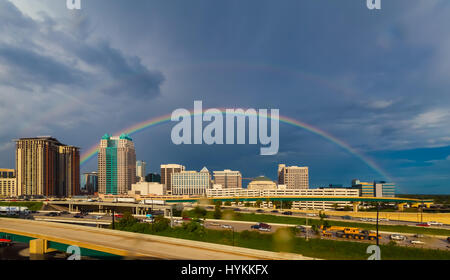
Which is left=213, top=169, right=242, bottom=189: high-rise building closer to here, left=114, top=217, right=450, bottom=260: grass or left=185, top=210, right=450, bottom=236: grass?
left=185, top=210, right=450, bottom=236: grass

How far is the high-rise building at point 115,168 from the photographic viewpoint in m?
182

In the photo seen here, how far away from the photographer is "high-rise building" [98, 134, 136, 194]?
182 m

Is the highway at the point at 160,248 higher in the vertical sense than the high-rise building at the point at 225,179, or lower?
higher

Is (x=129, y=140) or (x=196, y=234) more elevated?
(x=129, y=140)

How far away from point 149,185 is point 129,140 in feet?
150

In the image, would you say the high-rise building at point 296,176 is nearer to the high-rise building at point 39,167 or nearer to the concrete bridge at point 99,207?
the concrete bridge at point 99,207

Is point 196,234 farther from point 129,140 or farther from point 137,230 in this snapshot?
point 129,140

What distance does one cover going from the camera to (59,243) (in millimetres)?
22781

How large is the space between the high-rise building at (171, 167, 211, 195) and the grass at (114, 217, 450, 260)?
141670 mm

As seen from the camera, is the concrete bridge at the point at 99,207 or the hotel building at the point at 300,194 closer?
the concrete bridge at the point at 99,207

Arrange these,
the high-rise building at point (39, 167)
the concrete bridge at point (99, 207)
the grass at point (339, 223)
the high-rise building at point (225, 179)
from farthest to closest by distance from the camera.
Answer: the high-rise building at point (225, 179)
the high-rise building at point (39, 167)
the concrete bridge at point (99, 207)
the grass at point (339, 223)

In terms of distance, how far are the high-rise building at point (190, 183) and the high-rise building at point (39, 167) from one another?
63192mm

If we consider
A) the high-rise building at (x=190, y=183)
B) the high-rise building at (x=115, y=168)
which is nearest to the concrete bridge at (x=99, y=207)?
the high-rise building at (x=190, y=183)
